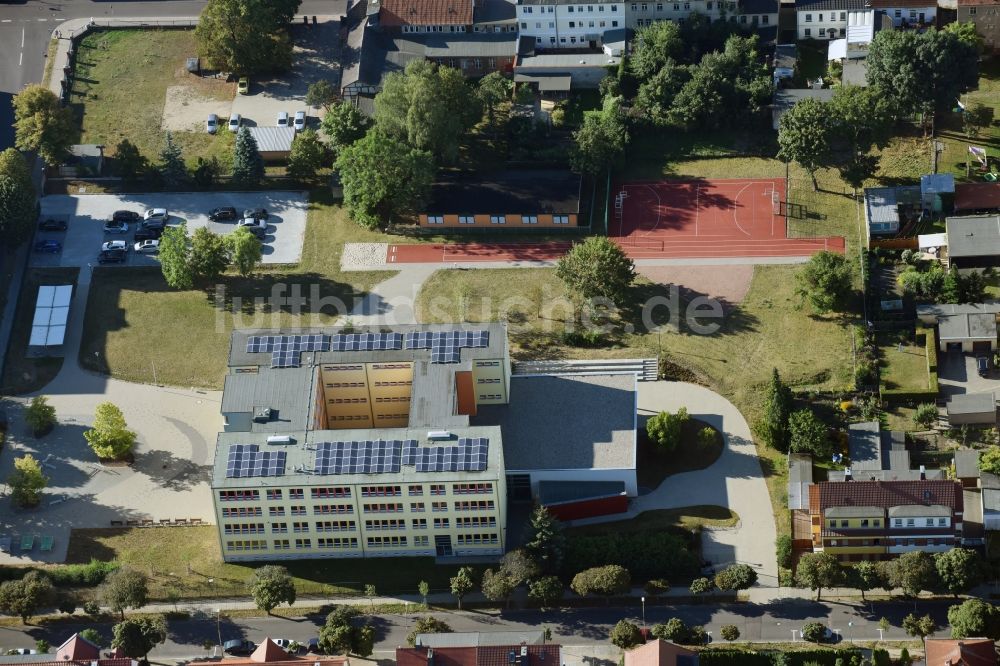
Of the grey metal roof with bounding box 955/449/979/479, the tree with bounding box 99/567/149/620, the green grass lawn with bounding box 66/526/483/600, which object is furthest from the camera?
the grey metal roof with bounding box 955/449/979/479

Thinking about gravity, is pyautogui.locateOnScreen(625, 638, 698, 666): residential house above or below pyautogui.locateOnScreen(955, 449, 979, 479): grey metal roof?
below

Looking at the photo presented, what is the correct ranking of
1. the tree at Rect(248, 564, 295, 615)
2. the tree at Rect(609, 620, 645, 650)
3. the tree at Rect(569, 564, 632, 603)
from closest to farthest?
the tree at Rect(609, 620, 645, 650) → the tree at Rect(569, 564, 632, 603) → the tree at Rect(248, 564, 295, 615)

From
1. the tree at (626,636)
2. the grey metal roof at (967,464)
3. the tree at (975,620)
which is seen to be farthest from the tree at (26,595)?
the grey metal roof at (967,464)

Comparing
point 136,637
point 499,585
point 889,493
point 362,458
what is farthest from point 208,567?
point 889,493

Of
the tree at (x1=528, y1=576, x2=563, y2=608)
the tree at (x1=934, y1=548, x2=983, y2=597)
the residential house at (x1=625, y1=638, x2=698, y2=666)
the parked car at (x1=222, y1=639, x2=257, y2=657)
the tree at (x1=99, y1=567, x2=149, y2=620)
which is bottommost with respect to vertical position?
the parked car at (x1=222, y1=639, x2=257, y2=657)

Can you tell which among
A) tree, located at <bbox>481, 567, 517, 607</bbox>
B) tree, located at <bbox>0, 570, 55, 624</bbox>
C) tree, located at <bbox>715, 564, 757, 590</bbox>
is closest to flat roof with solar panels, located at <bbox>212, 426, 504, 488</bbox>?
tree, located at <bbox>481, 567, 517, 607</bbox>

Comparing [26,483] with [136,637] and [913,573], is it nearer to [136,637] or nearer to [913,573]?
[136,637]

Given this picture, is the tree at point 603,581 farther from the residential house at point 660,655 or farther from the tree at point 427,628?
the tree at point 427,628

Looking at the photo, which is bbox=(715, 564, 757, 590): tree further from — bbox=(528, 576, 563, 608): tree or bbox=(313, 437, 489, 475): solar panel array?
bbox=(313, 437, 489, 475): solar panel array
